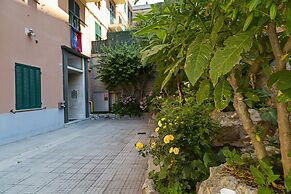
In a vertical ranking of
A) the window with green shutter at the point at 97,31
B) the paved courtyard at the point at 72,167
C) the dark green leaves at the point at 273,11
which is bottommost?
the paved courtyard at the point at 72,167

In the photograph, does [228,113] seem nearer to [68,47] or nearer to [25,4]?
[25,4]

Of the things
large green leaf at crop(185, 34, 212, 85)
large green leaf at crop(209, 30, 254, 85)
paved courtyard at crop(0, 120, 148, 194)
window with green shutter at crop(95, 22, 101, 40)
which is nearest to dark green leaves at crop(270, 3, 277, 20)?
large green leaf at crop(209, 30, 254, 85)

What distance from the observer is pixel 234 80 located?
58.6 inches

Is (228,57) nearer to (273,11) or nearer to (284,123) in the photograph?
(273,11)

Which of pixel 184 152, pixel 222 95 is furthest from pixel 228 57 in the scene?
pixel 184 152

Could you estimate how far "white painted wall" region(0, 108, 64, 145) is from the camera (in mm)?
6898

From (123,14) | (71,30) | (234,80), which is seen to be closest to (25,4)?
(71,30)

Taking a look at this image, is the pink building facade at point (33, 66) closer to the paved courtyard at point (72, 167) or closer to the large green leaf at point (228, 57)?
the paved courtyard at point (72, 167)

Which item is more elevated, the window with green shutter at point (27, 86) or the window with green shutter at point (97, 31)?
the window with green shutter at point (97, 31)

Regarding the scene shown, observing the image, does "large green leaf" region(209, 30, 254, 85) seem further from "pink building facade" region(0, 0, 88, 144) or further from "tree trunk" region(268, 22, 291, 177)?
"pink building facade" region(0, 0, 88, 144)

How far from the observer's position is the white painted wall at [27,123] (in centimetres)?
690

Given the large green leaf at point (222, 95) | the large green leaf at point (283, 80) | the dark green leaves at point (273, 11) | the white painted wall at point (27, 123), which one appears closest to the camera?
the dark green leaves at point (273, 11)

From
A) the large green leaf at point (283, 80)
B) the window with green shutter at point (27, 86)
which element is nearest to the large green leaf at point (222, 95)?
the large green leaf at point (283, 80)

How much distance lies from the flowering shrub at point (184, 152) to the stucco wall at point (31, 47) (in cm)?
558
